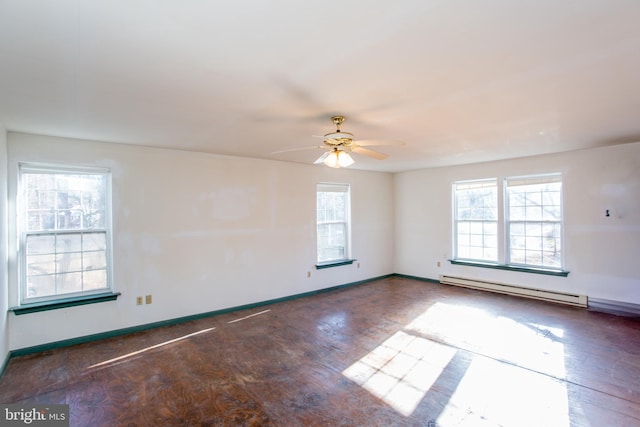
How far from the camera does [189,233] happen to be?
4.47 meters

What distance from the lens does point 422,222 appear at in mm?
6793

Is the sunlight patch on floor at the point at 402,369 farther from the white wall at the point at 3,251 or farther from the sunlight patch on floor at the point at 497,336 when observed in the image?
the white wall at the point at 3,251

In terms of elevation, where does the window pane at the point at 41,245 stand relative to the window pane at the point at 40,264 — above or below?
above

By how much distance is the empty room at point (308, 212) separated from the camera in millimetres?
1679

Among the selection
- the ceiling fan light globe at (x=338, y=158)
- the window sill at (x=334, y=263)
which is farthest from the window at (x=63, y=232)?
the window sill at (x=334, y=263)

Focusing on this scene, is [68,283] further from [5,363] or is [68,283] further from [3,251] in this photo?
[5,363]

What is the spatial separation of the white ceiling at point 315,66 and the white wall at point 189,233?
760 mm

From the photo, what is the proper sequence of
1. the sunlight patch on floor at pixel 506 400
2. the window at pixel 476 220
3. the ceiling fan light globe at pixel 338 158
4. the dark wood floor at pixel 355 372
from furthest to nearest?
the window at pixel 476 220 < the ceiling fan light globe at pixel 338 158 < the dark wood floor at pixel 355 372 < the sunlight patch on floor at pixel 506 400

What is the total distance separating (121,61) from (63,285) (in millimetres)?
3166

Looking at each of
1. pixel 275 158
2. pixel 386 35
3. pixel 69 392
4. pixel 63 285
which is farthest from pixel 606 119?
pixel 63 285

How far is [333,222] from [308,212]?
0.71 meters

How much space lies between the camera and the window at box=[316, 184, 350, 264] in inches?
237

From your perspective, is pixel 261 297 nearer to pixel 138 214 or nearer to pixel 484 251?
pixel 138 214

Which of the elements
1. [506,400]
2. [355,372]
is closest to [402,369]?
[355,372]
